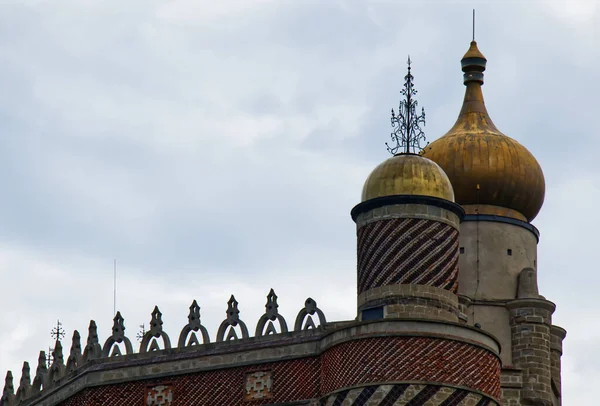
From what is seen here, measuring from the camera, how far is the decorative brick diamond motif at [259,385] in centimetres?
4025

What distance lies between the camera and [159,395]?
41.7 metres

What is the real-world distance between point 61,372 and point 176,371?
A: 415 centimetres

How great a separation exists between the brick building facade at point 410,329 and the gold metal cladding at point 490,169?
3 centimetres

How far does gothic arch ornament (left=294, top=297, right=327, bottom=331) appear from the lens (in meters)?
40.1

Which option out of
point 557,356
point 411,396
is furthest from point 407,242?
point 557,356

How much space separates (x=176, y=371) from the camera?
41562 millimetres

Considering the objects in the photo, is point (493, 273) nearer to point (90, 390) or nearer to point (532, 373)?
point (532, 373)

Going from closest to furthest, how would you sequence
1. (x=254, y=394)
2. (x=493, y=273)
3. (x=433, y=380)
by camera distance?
(x=433, y=380), (x=254, y=394), (x=493, y=273)

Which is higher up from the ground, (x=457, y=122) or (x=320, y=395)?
(x=457, y=122)

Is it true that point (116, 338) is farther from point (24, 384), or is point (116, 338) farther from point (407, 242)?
point (407, 242)

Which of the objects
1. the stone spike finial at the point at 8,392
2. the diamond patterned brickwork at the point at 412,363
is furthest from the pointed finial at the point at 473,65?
the stone spike finial at the point at 8,392

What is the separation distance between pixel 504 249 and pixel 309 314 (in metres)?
6.24

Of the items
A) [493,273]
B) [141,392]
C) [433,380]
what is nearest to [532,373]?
[493,273]

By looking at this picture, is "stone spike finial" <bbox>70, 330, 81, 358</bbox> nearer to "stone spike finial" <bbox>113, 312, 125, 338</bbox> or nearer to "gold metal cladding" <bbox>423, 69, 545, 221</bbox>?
"stone spike finial" <bbox>113, 312, 125, 338</bbox>
